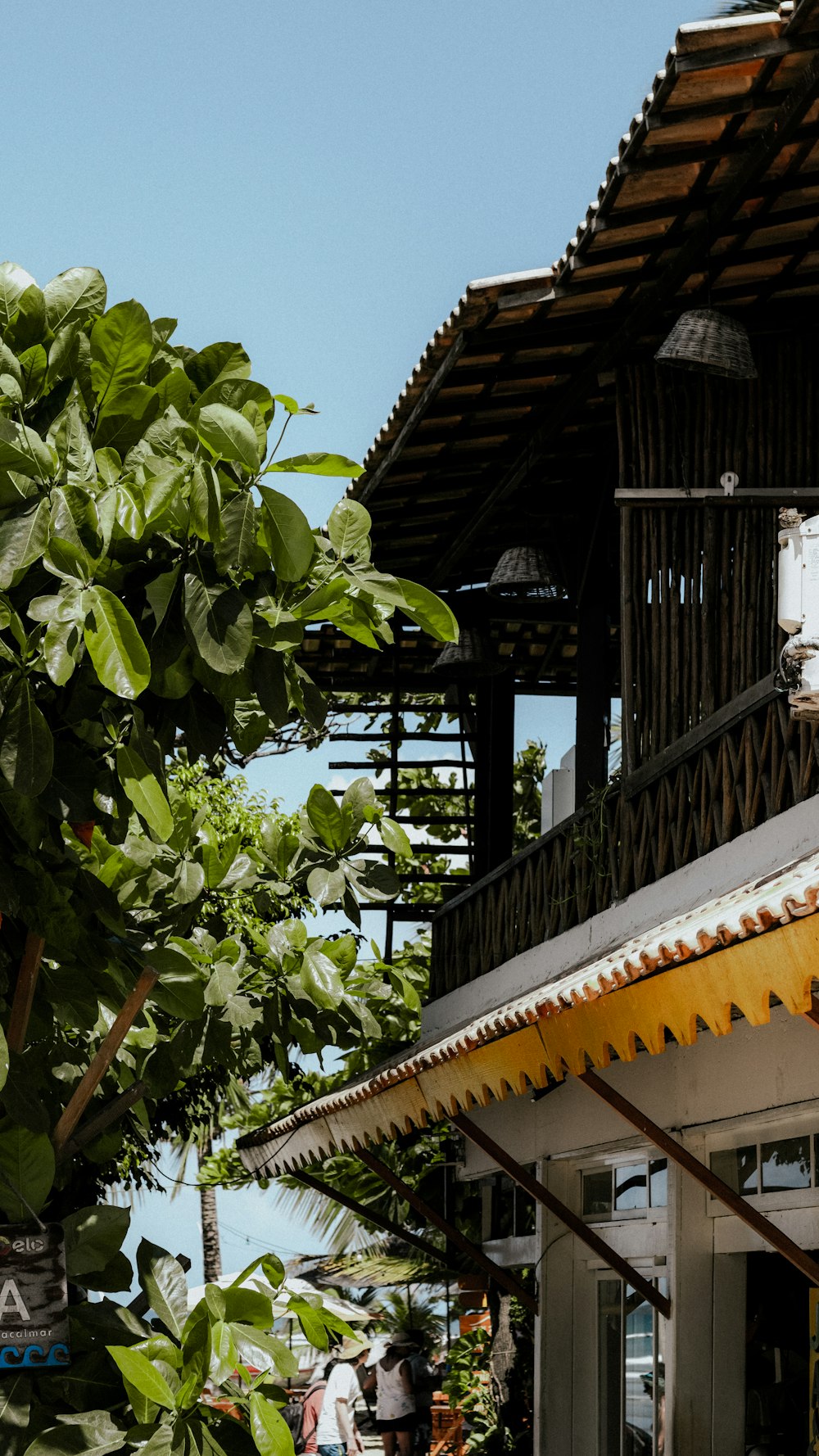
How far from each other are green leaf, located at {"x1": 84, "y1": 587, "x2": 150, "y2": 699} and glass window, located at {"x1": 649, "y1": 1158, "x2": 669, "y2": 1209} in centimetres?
689

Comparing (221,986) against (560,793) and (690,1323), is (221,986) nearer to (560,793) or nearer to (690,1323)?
(690,1323)

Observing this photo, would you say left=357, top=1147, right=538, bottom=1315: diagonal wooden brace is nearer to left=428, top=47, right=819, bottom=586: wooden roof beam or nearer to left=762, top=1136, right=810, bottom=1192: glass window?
left=762, top=1136, right=810, bottom=1192: glass window

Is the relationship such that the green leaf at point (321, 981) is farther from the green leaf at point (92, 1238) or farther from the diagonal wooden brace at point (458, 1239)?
the diagonal wooden brace at point (458, 1239)

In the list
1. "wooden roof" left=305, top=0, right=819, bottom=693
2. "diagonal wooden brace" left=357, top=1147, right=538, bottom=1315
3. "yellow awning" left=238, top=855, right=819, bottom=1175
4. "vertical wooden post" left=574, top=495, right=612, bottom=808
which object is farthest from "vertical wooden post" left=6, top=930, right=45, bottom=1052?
"diagonal wooden brace" left=357, top=1147, right=538, bottom=1315

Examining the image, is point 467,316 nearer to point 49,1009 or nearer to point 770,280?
point 770,280

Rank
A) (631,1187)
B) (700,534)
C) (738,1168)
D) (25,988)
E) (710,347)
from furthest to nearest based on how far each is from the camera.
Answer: (631,1187), (700,534), (738,1168), (710,347), (25,988)

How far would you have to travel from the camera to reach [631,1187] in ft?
32.5

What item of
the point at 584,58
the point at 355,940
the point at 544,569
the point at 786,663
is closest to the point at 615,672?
the point at 544,569

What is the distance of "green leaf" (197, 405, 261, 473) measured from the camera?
3.01m

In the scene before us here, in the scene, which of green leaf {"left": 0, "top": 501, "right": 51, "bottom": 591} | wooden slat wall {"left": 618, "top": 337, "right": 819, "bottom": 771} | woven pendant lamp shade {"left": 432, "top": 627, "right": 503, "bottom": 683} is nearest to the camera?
green leaf {"left": 0, "top": 501, "right": 51, "bottom": 591}

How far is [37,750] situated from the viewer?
10.1 feet

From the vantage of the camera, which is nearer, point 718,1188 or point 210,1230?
point 718,1188

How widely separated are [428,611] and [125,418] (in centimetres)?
72

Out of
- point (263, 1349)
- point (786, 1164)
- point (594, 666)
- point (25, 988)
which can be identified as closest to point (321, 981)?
point (25, 988)
